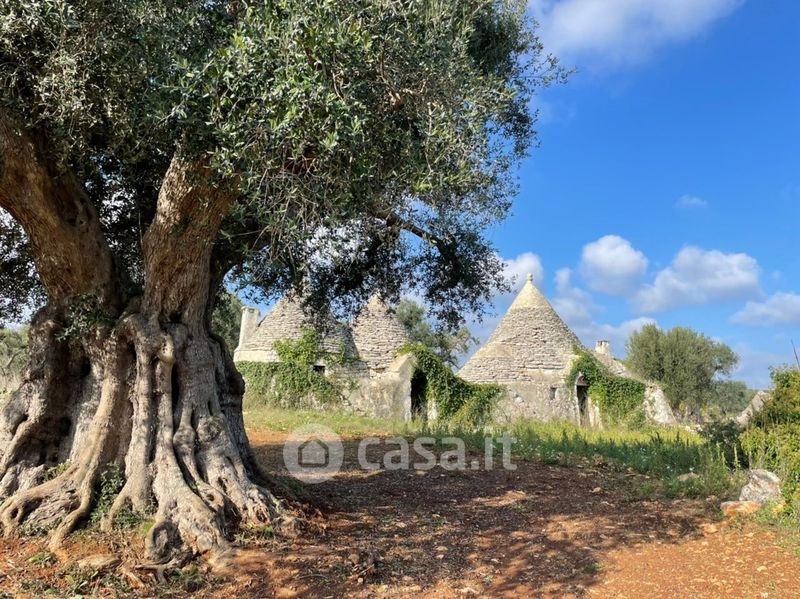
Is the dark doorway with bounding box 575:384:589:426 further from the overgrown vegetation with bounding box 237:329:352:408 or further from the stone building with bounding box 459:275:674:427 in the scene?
the overgrown vegetation with bounding box 237:329:352:408

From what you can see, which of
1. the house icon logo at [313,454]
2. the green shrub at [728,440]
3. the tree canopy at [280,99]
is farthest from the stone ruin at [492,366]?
the tree canopy at [280,99]

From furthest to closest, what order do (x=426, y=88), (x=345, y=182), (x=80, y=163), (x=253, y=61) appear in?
(x=80, y=163) → (x=426, y=88) → (x=345, y=182) → (x=253, y=61)

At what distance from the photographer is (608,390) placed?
75.3ft

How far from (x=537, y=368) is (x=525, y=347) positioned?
3.64 feet

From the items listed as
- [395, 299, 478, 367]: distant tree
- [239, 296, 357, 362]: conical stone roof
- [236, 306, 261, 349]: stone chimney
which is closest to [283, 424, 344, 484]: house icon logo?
[239, 296, 357, 362]: conical stone roof

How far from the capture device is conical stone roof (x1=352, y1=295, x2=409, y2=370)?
2233 cm

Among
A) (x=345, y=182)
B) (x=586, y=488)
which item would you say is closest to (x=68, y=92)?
(x=345, y=182)

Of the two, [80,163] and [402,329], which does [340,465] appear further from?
[402,329]

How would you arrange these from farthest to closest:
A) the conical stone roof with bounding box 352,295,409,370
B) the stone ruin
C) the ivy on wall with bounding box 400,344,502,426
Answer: the conical stone roof with bounding box 352,295,409,370, the ivy on wall with bounding box 400,344,502,426, the stone ruin

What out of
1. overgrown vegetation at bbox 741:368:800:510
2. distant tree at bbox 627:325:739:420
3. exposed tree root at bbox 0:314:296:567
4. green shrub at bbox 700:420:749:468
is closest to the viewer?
exposed tree root at bbox 0:314:296:567

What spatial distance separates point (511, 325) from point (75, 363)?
19.4 meters

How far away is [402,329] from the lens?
23.9m

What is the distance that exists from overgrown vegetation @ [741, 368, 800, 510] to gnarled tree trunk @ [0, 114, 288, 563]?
6211 mm

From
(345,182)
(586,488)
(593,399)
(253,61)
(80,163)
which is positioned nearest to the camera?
(253,61)
